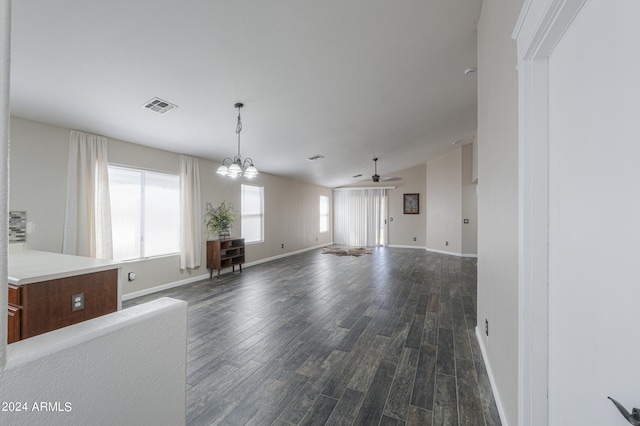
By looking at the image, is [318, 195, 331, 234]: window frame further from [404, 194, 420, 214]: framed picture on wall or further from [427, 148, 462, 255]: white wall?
[427, 148, 462, 255]: white wall

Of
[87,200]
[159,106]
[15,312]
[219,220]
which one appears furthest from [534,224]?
[219,220]

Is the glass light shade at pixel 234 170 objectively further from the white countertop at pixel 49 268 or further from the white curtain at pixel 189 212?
the white curtain at pixel 189 212

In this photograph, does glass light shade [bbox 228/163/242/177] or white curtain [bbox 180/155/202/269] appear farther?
white curtain [bbox 180/155/202/269]

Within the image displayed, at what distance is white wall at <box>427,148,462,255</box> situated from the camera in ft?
25.3

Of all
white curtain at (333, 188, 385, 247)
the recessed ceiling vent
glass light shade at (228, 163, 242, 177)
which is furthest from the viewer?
white curtain at (333, 188, 385, 247)

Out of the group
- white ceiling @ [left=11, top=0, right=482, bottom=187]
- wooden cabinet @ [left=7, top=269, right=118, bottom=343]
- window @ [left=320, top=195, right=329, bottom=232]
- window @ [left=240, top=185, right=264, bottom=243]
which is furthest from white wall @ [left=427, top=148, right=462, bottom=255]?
wooden cabinet @ [left=7, top=269, right=118, bottom=343]

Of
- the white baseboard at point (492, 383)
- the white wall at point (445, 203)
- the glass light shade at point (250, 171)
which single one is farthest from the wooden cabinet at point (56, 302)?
the white wall at point (445, 203)

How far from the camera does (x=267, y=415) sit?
1.69 m

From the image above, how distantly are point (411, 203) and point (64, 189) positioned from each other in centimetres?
913

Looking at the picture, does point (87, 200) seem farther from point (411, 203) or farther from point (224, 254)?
point (411, 203)

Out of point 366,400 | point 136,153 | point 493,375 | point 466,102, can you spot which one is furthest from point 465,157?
point 136,153

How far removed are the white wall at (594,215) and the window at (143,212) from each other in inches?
194

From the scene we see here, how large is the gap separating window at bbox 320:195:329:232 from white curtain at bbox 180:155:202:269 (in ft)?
18.9

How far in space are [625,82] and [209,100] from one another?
10.9ft
